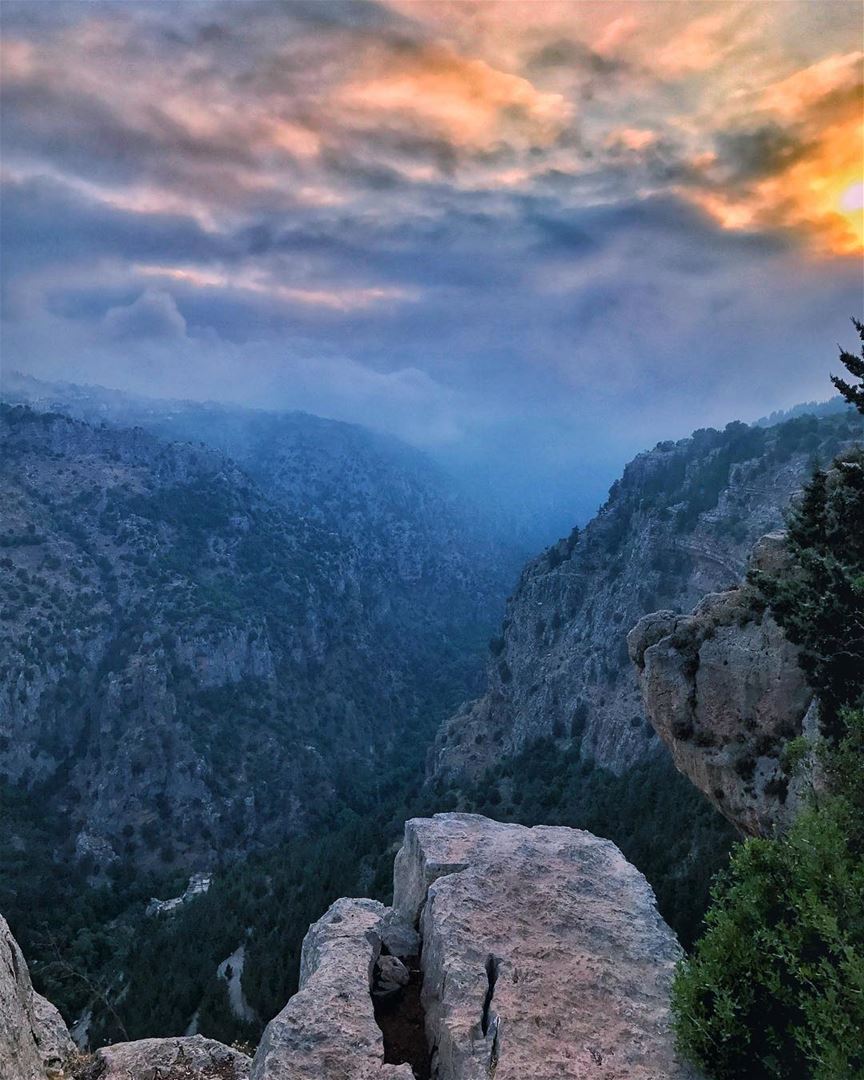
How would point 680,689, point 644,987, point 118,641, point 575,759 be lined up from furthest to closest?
A: 1. point 118,641
2. point 575,759
3. point 680,689
4. point 644,987

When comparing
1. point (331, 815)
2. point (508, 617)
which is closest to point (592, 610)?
point (508, 617)

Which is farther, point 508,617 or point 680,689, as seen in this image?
point 508,617

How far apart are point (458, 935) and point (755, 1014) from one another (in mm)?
Answer: 7174

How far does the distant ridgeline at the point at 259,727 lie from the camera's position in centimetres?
7438

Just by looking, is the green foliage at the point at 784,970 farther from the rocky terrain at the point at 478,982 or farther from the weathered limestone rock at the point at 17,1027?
the weathered limestone rock at the point at 17,1027

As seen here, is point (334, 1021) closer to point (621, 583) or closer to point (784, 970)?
point (784, 970)

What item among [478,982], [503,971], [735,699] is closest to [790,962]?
[503,971]

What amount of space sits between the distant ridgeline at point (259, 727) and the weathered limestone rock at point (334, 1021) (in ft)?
115

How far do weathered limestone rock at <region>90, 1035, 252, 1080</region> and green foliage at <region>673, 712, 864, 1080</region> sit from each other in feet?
48.4

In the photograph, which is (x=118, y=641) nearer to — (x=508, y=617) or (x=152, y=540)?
(x=152, y=540)

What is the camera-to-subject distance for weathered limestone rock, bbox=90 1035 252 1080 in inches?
711

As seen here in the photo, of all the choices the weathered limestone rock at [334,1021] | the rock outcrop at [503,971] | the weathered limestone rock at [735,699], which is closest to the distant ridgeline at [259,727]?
the weathered limestone rock at [735,699]

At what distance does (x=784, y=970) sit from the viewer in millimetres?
12484

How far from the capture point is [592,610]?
12675 centimetres
